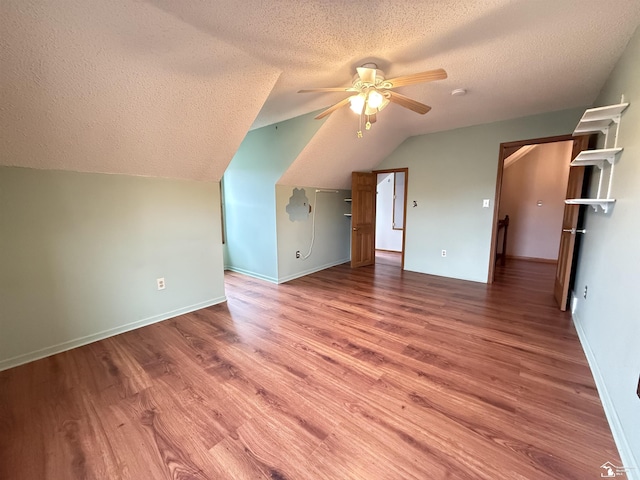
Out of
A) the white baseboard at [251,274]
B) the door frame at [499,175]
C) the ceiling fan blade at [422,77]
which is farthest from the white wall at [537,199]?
the white baseboard at [251,274]

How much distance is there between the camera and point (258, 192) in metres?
4.09

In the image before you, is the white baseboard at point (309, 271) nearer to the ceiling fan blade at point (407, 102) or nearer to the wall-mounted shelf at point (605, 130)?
the ceiling fan blade at point (407, 102)

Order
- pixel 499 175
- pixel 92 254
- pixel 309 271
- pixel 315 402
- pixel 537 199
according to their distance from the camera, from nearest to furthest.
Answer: pixel 315 402, pixel 92 254, pixel 499 175, pixel 309 271, pixel 537 199

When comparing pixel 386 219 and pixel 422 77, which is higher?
pixel 422 77

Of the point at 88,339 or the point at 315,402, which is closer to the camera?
the point at 315,402

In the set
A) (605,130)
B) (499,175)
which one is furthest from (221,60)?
(499,175)

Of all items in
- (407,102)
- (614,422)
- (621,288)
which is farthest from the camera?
(407,102)

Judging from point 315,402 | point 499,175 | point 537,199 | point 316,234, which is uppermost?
point 499,175

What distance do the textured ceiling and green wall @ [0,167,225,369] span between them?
0.21m

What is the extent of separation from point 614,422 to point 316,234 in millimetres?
3831

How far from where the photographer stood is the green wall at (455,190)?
3675 mm

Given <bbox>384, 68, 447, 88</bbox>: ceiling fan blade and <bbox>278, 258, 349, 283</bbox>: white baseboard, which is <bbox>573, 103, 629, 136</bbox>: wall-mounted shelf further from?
<bbox>278, 258, 349, 283</bbox>: white baseboard

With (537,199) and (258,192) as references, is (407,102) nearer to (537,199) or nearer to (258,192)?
(258,192)

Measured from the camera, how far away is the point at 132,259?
2.59 metres
